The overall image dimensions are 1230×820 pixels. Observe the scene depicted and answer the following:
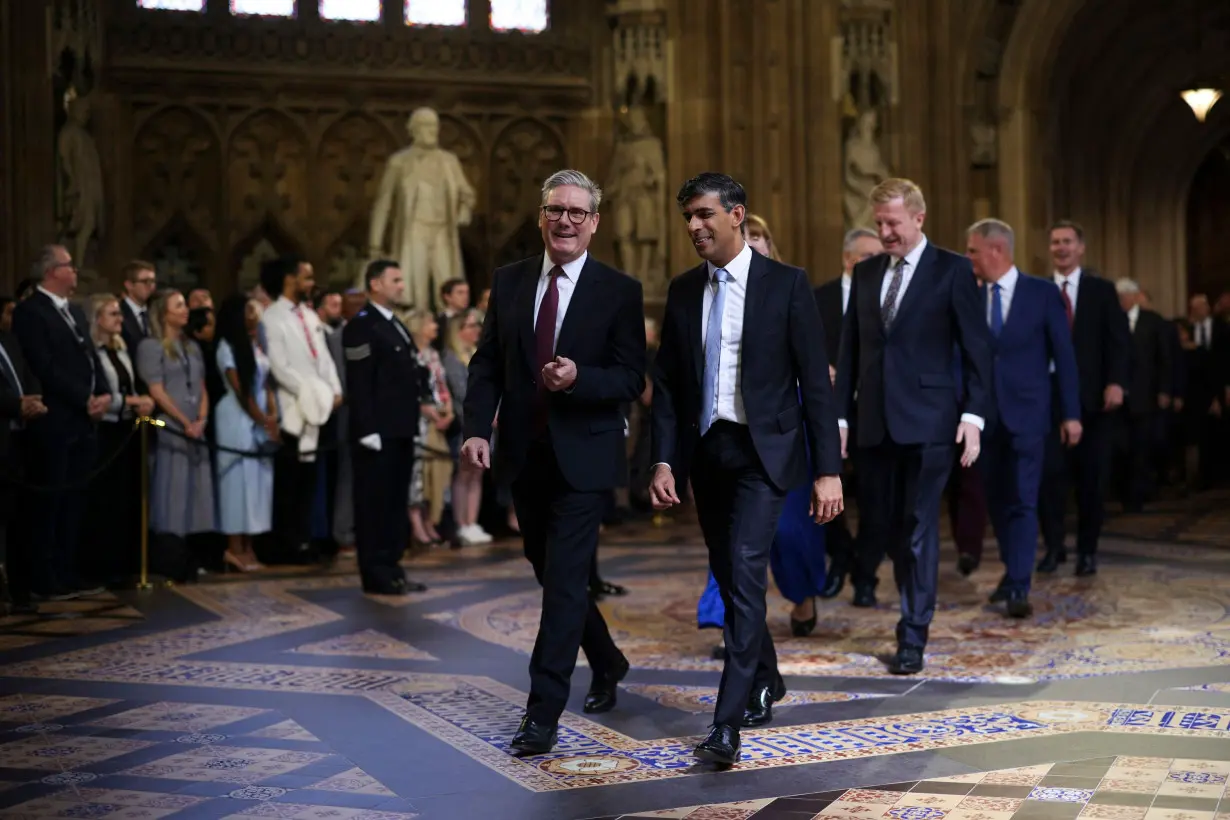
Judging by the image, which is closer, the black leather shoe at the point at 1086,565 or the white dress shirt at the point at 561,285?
the white dress shirt at the point at 561,285

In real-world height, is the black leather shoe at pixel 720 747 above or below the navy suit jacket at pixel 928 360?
below

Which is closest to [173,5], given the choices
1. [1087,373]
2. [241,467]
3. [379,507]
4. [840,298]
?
[241,467]

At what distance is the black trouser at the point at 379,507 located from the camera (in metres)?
8.78

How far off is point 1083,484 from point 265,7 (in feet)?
39.4

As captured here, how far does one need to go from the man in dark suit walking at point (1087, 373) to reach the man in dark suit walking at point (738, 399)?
14.4ft

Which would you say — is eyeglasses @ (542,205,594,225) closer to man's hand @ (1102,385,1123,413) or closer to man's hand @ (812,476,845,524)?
man's hand @ (812,476,845,524)

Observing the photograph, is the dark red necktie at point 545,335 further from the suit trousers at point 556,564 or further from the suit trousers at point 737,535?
the suit trousers at point 737,535

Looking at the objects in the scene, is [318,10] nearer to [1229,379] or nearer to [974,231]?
[1229,379]

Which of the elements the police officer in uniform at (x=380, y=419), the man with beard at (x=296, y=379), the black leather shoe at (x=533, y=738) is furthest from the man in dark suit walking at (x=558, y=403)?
the man with beard at (x=296, y=379)

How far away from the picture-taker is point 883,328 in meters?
6.44

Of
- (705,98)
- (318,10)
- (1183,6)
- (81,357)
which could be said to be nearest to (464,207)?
(705,98)

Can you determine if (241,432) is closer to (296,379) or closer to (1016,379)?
(296,379)

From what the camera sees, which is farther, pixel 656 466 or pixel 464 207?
pixel 464 207

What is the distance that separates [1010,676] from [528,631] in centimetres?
239
